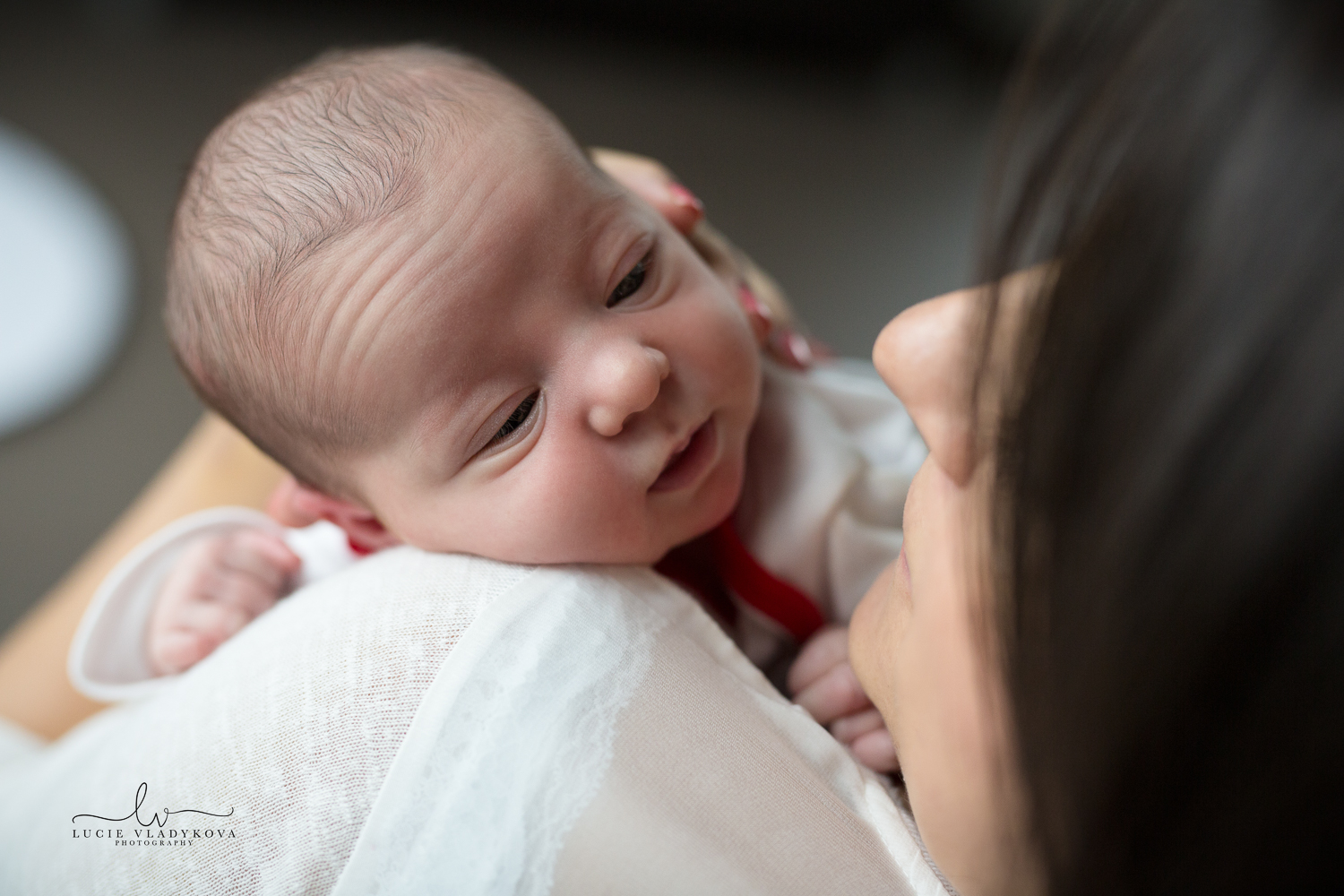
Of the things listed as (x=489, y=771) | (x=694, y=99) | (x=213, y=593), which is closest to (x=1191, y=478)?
(x=489, y=771)

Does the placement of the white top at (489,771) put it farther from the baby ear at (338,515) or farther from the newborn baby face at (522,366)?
the baby ear at (338,515)

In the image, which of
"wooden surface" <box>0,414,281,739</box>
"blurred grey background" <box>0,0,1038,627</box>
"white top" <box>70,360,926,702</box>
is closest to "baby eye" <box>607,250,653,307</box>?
"white top" <box>70,360,926,702</box>

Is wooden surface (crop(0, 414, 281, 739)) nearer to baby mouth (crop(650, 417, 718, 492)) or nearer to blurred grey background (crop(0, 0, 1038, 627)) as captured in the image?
baby mouth (crop(650, 417, 718, 492))

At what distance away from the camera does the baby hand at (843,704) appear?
638 millimetres

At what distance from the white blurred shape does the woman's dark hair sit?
2.18 meters

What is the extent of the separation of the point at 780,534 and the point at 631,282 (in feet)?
0.86

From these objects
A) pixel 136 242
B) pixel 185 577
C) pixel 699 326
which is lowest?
pixel 136 242

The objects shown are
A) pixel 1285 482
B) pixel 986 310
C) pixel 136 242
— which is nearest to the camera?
pixel 1285 482

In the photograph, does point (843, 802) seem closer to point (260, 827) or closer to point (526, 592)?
point (526, 592)

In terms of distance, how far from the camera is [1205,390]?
30cm

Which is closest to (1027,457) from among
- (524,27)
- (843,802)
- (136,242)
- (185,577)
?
(843,802)

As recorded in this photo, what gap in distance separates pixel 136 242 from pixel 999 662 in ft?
7.48

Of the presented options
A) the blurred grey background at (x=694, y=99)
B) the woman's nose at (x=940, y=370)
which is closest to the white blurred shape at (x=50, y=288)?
the blurred grey background at (x=694, y=99)

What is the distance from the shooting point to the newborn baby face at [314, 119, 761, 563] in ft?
A: 2.08
